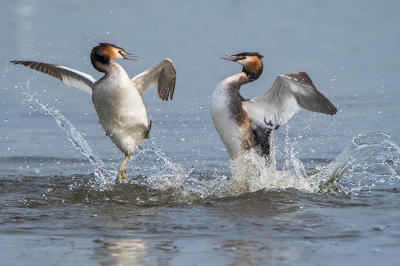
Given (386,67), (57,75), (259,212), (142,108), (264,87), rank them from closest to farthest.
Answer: (259,212)
(142,108)
(57,75)
(264,87)
(386,67)

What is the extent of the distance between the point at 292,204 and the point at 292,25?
12122 millimetres

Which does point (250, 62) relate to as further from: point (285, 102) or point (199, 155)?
point (199, 155)

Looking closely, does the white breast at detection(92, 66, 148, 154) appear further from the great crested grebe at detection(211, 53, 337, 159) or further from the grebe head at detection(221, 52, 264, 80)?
the grebe head at detection(221, 52, 264, 80)

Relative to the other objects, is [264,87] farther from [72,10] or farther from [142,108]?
[72,10]

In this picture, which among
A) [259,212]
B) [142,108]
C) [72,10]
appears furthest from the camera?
[72,10]

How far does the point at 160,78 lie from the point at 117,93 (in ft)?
4.23

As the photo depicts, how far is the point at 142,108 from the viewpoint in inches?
310

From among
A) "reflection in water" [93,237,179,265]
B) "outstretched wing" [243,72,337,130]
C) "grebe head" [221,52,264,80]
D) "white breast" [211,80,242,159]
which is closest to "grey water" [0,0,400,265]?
"reflection in water" [93,237,179,265]

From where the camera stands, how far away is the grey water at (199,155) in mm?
5188

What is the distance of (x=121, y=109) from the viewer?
7.62 metres

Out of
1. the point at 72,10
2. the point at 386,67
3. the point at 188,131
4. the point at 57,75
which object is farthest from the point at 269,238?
the point at 72,10

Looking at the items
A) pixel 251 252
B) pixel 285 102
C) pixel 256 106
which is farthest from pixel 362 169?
pixel 251 252

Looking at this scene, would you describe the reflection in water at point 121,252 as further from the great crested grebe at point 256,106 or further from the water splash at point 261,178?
the great crested grebe at point 256,106

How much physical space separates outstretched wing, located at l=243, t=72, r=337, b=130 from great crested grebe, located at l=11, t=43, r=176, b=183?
4.69ft
